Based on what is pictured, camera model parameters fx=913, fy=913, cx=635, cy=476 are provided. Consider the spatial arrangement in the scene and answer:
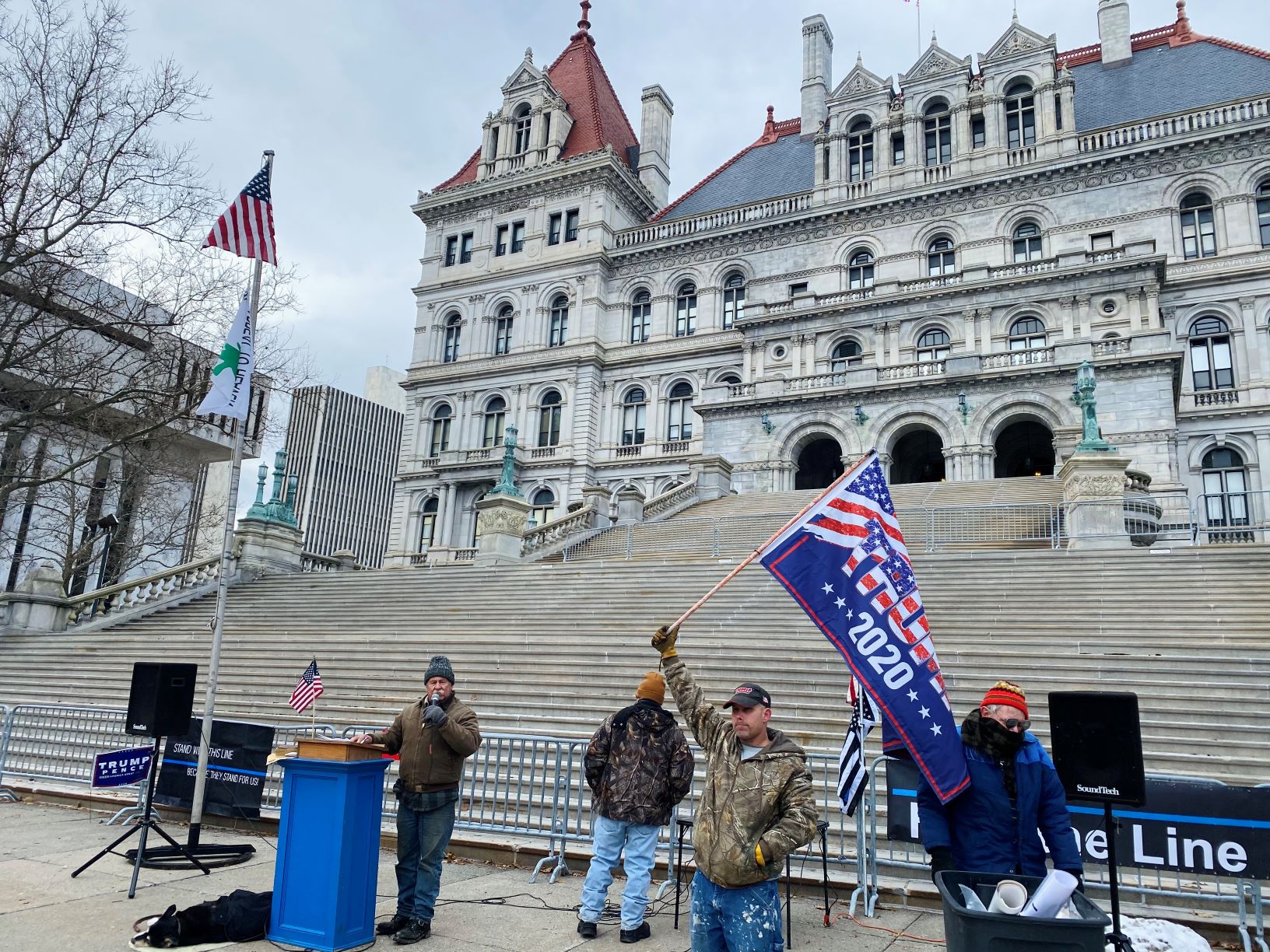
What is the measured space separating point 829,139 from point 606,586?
29444mm

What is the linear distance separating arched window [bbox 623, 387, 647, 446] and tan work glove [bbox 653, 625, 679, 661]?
36.8 metres

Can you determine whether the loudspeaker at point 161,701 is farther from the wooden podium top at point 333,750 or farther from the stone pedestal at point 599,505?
the stone pedestal at point 599,505

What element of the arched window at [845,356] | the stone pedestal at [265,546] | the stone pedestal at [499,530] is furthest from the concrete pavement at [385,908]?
the arched window at [845,356]

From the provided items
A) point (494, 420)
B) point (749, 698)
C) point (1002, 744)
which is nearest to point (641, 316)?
point (494, 420)

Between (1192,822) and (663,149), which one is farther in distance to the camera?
(663,149)

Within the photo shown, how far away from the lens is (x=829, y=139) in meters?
41.1

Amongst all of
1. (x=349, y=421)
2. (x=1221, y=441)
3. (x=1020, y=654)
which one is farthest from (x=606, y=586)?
(x=349, y=421)

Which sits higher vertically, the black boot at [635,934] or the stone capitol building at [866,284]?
the stone capitol building at [866,284]

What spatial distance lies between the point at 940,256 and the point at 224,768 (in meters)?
35.0

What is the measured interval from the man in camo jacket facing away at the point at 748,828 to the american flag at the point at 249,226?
823 cm

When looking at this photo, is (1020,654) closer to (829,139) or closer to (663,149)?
(829,139)

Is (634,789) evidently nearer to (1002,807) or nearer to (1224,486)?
(1002,807)

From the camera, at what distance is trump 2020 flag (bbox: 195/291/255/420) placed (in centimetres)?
985

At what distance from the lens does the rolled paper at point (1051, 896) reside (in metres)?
3.58
